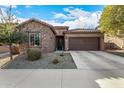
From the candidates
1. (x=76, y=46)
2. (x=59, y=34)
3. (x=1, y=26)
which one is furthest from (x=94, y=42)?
(x=1, y=26)

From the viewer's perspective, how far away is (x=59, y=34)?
109ft

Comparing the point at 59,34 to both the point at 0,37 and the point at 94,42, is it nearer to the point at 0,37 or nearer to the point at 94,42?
the point at 94,42

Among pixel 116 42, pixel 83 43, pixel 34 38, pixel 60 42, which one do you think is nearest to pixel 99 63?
pixel 34 38

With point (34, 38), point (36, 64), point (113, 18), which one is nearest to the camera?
point (36, 64)

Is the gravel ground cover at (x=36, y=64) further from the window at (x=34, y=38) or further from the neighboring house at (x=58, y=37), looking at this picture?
the window at (x=34, y=38)

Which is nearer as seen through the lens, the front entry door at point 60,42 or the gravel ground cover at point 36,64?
the gravel ground cover at point 36,64

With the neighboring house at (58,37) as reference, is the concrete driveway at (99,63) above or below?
below

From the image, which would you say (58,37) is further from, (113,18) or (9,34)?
(9,34)

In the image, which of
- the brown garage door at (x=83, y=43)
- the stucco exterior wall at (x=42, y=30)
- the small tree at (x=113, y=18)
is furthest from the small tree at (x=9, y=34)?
the brown garage door at (x=83, y=43)

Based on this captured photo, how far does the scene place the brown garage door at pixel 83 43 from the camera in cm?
2961

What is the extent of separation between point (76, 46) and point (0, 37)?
14.7m

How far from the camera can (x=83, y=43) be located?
97.3 feet

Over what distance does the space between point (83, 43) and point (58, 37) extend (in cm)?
437

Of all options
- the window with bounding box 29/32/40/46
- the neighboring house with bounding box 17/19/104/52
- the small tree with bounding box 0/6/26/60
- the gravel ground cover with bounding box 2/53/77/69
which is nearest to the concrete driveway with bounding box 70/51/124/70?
the gravel ground cover with bounding box 2/53/77/69
